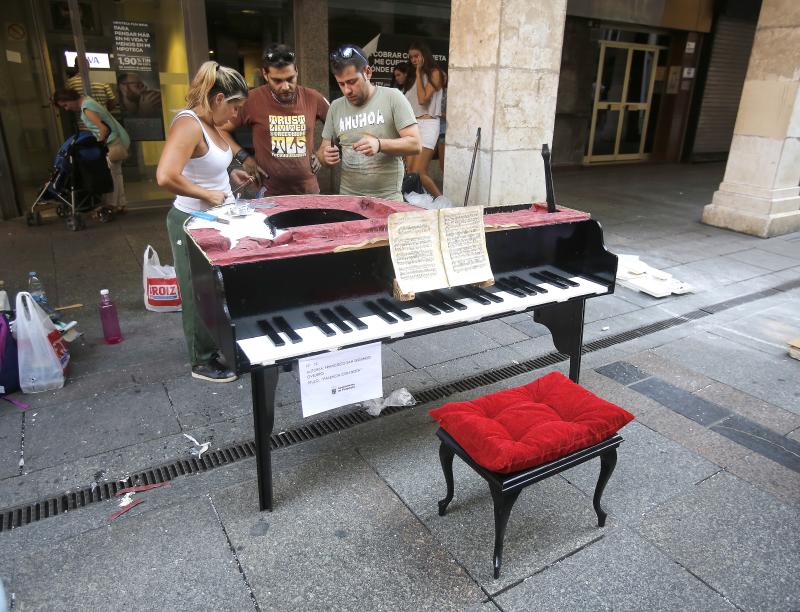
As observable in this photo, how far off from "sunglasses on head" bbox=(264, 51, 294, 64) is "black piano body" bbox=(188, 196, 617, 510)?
1.63 m

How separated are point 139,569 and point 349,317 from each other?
131 cm

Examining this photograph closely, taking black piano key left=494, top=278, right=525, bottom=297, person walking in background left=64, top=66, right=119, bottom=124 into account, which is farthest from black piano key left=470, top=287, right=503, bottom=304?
person walking in background left=64, top=66, right=119, bottom=124

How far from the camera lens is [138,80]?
315 inches

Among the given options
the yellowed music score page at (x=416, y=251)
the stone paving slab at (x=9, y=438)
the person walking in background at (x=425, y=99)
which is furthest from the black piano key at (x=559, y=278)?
the person walking in background at (x=425, y=99)

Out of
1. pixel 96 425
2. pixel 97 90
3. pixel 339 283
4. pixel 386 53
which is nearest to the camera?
pixel 339 283

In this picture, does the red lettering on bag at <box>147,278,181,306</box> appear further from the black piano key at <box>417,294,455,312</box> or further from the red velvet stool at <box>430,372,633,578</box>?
the red velvet stool at <box>430,372,633,578</box>

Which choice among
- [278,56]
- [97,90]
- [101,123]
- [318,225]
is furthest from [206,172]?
[97,90]

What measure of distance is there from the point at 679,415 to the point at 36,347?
3950mm

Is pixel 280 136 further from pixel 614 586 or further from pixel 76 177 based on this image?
pixel 76 177

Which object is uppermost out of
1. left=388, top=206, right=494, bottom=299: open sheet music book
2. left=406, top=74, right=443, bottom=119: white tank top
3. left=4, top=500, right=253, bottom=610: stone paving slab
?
left=406, top=74, right=443, bottom=119: white tank top

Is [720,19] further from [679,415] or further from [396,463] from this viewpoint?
[396,463]

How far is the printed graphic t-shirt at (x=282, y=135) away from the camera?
13.3ft

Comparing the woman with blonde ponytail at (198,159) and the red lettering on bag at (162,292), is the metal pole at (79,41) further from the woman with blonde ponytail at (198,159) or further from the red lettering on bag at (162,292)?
the woman with blonde ponytail at (198,159)

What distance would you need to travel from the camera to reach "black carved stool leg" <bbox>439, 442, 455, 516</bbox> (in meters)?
2.41
